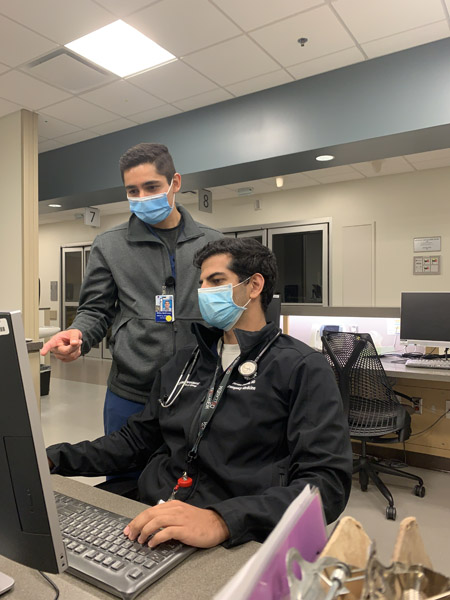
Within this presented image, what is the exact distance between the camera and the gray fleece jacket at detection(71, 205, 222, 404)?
1.61 m

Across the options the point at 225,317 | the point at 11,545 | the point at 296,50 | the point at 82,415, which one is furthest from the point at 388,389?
the point at 82,415

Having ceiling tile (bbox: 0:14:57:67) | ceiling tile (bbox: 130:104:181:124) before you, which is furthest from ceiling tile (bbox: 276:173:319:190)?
ceiling tile (bbox: 0:14:57:67)

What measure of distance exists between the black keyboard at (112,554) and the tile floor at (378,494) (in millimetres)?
396

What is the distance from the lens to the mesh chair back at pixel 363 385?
316cm

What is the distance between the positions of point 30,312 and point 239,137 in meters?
2.41

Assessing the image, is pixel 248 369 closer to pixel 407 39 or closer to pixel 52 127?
pixel 407 39

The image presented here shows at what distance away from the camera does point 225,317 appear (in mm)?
1445

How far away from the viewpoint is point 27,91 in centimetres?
381

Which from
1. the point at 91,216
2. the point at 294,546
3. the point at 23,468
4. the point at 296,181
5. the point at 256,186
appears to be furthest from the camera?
the point at 91,216

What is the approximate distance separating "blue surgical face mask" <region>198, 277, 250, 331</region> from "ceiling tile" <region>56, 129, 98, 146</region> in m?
3.79

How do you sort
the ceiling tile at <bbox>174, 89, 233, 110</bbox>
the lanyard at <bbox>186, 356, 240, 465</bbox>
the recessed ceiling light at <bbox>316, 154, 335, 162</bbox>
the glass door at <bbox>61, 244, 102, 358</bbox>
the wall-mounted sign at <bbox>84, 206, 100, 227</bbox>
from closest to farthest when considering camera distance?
the lanyard at <bbox>186, 356, 240, 465</bbox>
the recessed ceiling light at <bbox>316, 154, 335, 162</bbox>
the ceiling tile at <bbox>174, 89, 233, 110</bbox>
the wall-mounted sign at <bbox>84, 206, 100, 227</bbox>
the glass door at <bbox>61, 244, 102, 358</bbox>

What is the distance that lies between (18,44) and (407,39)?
2.57m

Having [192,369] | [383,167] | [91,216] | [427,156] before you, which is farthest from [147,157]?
[91,216]

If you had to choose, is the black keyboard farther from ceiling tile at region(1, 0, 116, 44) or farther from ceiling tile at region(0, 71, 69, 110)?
ceiling tile at region(0, 71, 69, 110)
